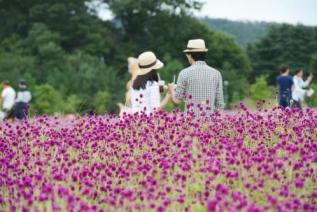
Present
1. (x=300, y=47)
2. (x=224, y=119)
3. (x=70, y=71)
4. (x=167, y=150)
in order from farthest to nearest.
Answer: (x=300, y=47) < (x=70, y=71) < (x=224, y=119) < (x=167, y=150)

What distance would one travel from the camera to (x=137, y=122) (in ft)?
25.0

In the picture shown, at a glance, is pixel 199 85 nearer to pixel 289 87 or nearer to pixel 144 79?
pixel 144 79

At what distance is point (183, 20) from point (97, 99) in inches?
629

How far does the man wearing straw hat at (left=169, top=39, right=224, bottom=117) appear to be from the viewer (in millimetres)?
7832

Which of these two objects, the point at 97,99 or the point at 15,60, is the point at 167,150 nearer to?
the point at 97,99

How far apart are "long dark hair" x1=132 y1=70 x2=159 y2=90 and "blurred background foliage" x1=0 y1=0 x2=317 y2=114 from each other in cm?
2698

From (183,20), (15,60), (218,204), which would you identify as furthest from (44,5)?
(218,204)

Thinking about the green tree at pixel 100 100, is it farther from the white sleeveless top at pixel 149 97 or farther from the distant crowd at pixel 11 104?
the white sleeveless top at pixel 149 97

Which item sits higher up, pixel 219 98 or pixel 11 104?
pixel 219 98

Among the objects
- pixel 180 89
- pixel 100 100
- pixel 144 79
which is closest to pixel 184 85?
pixel 180 89

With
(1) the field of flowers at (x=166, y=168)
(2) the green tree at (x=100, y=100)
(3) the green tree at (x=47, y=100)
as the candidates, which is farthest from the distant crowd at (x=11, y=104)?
(2) the green tree at (x=100, y=100)

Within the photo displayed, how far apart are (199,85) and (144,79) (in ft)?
2.66

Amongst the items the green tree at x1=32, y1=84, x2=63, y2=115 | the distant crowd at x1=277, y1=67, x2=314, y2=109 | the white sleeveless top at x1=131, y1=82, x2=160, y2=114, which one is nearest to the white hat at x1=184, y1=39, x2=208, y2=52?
the white sleeveless top at x1=131, y1=82, x2=160, y2=114

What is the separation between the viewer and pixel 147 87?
8.26 meters
